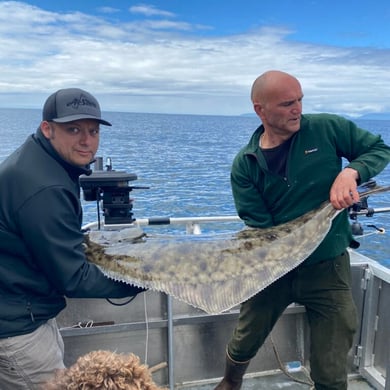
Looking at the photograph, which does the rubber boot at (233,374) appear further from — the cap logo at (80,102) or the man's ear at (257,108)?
the cap logo at (80,102)

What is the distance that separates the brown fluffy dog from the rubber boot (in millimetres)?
2142

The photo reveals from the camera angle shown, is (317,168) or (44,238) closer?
(44,238)

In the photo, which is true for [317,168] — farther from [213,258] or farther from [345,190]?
[213,258]

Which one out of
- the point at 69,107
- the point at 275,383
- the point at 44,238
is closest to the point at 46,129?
the point at 69,107

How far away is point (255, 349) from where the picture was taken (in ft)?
12.2

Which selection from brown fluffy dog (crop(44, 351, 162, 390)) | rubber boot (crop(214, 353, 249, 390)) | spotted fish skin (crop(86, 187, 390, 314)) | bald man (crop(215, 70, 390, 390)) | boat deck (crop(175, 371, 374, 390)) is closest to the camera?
brown fluffy dog (crop(44, 351, 162, 390))

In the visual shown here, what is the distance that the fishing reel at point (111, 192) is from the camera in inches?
150

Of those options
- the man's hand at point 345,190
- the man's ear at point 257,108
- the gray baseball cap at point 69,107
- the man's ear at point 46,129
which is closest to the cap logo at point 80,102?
the gray baseball cap at point 69,107

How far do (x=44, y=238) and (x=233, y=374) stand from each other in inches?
85.9

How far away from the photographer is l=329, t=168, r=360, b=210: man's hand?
9.82ft

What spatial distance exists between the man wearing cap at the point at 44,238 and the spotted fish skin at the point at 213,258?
0.66 feet

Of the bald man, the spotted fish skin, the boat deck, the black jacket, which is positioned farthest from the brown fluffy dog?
the boat deck

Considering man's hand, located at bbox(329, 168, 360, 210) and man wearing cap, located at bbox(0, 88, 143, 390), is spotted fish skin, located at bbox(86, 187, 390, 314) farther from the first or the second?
man wearing cap, located at bbox(0, 88, 143, 390)

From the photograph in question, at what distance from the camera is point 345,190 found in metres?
3.01
